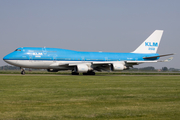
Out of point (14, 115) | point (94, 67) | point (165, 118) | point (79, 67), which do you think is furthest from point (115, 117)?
point (94, 67)

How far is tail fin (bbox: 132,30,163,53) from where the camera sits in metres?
51.8

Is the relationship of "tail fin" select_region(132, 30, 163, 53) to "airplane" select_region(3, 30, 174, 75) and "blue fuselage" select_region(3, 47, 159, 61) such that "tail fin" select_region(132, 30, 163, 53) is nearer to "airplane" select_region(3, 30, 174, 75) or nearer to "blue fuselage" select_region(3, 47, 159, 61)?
"airplane" select_region(3, 30, 174, 75)

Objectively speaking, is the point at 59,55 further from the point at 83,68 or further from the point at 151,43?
the point at 151,43

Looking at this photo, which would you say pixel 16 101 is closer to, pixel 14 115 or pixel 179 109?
pixel 14 115

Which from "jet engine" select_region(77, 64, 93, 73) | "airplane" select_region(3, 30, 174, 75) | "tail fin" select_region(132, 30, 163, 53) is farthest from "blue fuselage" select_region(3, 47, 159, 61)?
"tail fin" select_region(132, 30, 163, 53)

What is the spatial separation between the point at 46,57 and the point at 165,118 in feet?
109

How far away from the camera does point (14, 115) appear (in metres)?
7.98

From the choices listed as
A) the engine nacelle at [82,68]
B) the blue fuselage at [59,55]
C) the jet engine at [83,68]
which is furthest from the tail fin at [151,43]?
the engine nacelle at [82,68]

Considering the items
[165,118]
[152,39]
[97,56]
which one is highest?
[152,39]

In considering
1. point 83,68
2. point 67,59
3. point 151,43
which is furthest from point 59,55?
point 151,43

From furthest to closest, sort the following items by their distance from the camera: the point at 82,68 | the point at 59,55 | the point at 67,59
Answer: the point at 67,59 < the point at 59,55 < the point at 82,68

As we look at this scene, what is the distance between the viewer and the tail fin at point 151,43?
170 ft

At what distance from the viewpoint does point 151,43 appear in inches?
2062

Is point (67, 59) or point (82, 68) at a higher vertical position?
point (67, 59)
